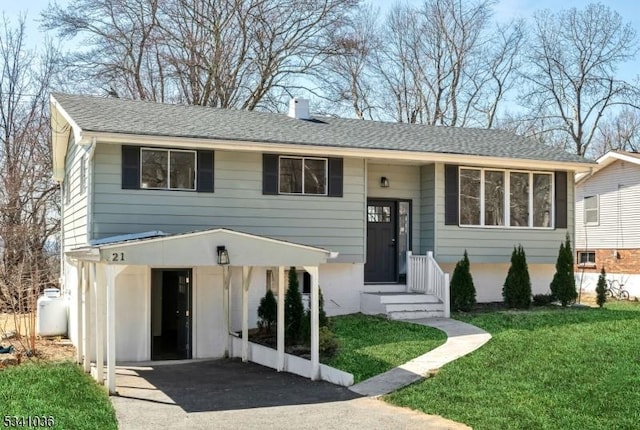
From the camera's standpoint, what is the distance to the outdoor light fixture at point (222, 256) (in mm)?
9711

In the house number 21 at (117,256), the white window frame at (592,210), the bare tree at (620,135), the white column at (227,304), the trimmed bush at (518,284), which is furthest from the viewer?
the bare tree at (620,135)

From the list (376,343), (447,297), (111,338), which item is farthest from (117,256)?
(447,297)

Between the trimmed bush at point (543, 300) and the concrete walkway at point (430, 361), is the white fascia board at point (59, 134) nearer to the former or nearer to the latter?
the concrete walkway at point (430, 361)

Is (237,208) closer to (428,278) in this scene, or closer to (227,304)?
(227,304)

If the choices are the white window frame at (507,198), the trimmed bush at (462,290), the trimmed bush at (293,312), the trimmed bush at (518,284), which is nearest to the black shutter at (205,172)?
the trimmed bush at (293,312)

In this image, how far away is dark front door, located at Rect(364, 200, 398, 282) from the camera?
16.0m

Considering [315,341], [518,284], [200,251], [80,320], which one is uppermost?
[200,251]

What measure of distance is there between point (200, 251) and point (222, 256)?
0.32 meters

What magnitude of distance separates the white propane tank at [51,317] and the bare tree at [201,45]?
13.6 metres

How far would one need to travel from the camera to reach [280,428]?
7414mm

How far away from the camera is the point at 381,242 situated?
16094 mm

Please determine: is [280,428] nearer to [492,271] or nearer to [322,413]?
[322,413]

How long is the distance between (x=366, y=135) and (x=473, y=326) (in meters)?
5.29

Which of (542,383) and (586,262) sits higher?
(586,262)
